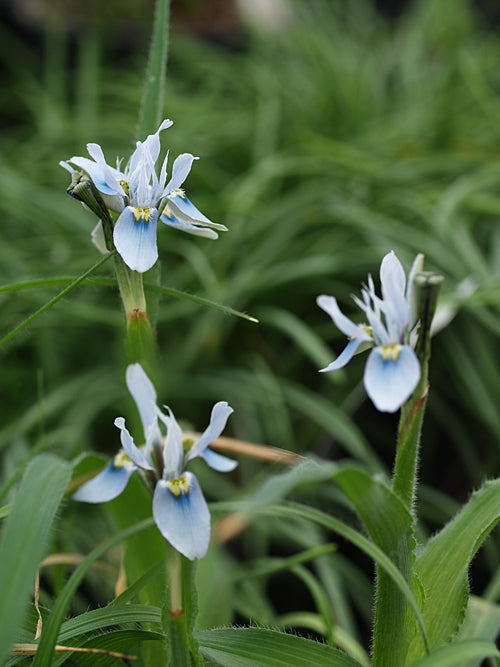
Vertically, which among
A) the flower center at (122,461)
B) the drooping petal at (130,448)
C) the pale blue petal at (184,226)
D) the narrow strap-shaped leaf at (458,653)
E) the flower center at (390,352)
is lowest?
the narrow strap-shaped leaf at (458,653)

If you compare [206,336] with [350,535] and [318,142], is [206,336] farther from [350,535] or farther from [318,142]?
[350,535]

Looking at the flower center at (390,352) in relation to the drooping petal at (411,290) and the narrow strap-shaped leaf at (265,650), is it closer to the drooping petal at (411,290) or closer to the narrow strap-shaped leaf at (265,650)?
the drooping petal at (411,290)

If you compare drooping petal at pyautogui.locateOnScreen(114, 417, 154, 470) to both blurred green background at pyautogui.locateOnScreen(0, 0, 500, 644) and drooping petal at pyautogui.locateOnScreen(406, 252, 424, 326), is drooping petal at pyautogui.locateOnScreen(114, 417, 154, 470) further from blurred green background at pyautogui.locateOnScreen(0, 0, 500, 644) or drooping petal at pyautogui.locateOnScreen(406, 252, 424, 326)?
blurred green background at pyautogui.locateOnScreen(0, 0, 500, 644)

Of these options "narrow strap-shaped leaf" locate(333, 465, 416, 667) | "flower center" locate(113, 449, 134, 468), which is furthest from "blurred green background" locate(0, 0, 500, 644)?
"narrow strap-shaped leaf" locate(333, 465, 416, 667)

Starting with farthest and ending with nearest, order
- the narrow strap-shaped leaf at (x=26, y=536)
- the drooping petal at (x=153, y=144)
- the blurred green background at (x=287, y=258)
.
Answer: the blurred green background at (x=287, y=258) → the drooping petal at (x=153, y=144) → the narrow strap-shaped leaf at (x=26, y=536)

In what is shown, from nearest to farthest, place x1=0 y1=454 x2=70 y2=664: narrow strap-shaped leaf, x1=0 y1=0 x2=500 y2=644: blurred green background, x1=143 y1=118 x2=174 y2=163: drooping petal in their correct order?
x1=0 y1=454 x2=70 y2=664: narrow strap-shaped leaf → x1=143 y1=118 x2=174 y2=163: drooping petal → x1=0 y1=0 x2=500 y2=644: blurred green background

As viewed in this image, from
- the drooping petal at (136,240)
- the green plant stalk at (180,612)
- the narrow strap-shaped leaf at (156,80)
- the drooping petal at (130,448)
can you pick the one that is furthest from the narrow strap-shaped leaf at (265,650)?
the narrow strap-shaped leaf at (156,80)
